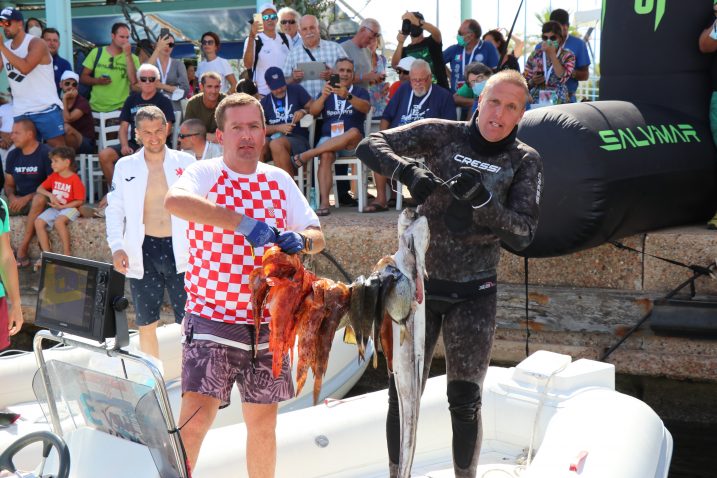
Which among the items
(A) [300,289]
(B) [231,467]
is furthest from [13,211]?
(A) [300,289]

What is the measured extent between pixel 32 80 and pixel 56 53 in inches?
55.1

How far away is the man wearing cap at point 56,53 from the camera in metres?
10.1

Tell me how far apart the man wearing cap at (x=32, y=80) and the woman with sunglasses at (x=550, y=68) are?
5.02 meters

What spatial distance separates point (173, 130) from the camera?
376 inches

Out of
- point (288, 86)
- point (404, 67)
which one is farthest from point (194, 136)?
point (404, 67)

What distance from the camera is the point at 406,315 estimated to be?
2.80 m

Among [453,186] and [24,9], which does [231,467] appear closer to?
[453,186]

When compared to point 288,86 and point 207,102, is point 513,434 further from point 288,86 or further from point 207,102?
point 207,102

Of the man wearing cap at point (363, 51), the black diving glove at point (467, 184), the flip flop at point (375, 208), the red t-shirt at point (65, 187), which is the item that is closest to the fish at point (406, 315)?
the black diving glove at point (467, 184)

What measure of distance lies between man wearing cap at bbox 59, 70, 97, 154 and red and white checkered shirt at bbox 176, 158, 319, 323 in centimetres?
679

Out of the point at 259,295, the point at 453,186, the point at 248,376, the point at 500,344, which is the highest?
the point at 453,186

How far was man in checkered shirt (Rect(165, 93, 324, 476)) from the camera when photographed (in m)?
3.42

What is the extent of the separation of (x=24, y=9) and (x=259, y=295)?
13.8 meters

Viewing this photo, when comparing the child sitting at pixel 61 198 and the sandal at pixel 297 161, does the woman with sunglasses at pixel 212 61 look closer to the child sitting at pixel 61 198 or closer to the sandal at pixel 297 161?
the sandal at pixel 297 161
